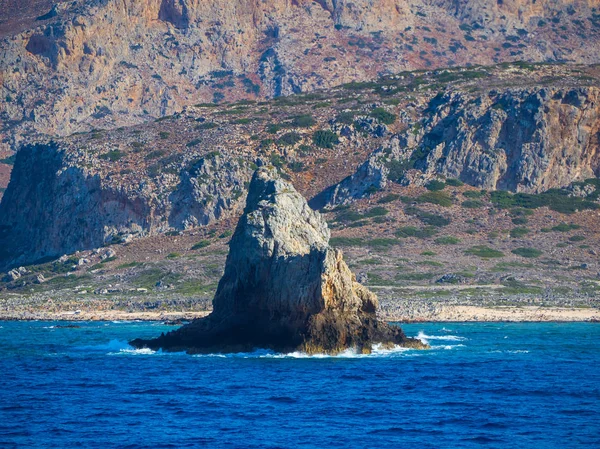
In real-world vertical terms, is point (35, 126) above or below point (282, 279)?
above

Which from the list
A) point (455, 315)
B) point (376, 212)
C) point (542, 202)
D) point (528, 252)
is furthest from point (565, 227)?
point (455, 315)

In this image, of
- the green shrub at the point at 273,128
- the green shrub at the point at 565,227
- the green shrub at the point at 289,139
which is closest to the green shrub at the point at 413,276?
the green shrub at the point at 565,227

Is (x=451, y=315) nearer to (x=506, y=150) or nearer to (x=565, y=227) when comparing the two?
(x=565, y=227)

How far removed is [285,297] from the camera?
48500 millimetres

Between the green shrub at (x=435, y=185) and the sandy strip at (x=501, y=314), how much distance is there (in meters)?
32.6

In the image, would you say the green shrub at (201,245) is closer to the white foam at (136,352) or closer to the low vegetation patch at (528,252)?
the low vegetation patch at (528,252)

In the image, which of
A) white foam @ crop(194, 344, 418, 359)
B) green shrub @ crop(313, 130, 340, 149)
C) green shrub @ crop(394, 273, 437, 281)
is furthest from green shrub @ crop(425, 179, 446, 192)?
white foam @ crop(194, 344, 418, 359)

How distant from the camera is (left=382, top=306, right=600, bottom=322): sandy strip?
244 feet

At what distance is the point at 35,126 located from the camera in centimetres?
16400

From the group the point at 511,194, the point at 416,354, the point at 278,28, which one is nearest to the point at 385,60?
the point at 278,28

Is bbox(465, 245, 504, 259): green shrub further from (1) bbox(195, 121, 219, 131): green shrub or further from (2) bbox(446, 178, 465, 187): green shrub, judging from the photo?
(1) bbox(195, 121, 219, 131): green shrub

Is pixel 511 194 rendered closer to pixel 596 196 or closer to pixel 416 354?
pixel 596 196

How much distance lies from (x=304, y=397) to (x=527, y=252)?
5916cm

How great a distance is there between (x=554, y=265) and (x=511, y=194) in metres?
18.7
